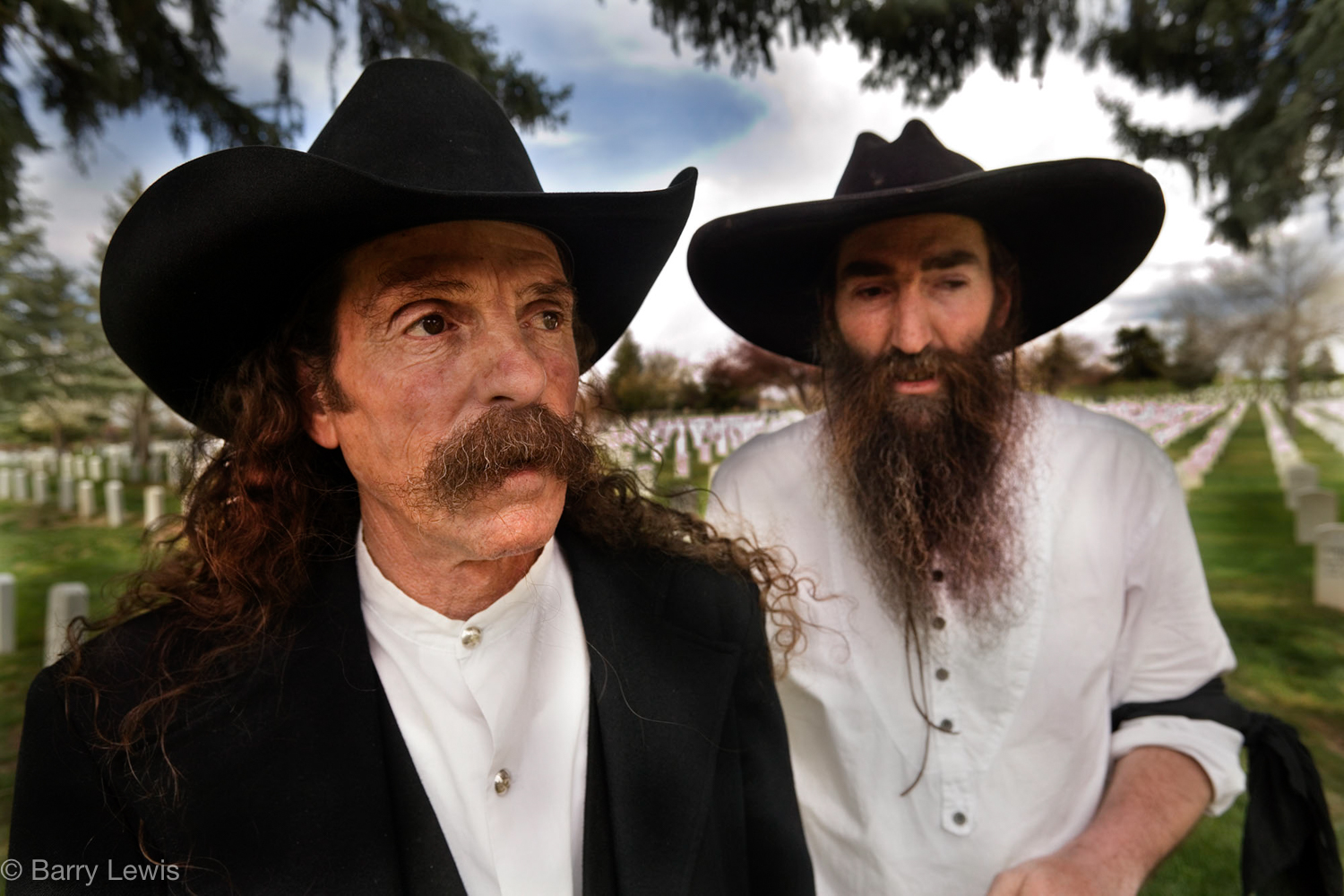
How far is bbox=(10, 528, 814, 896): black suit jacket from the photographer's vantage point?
1.23 metres

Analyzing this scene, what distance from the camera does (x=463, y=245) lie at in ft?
4.50

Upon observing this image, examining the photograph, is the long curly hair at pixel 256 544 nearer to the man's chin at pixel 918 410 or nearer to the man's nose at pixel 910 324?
the man's chin at pixel 918 410

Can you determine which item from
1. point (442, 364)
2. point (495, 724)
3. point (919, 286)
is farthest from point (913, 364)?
point (495, 724)

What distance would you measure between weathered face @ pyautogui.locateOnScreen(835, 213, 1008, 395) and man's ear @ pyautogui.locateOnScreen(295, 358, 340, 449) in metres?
1.40

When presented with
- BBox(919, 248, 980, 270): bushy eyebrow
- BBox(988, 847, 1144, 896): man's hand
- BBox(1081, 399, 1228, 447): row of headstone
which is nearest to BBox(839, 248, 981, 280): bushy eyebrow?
BBox(919, 248, 980, 270): bushy eyebrow

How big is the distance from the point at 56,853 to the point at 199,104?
4.48 metres

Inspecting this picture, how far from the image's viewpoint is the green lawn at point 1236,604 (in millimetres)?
3713

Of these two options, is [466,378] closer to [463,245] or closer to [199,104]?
[463,245]

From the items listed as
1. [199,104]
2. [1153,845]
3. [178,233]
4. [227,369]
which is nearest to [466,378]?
[178,233]

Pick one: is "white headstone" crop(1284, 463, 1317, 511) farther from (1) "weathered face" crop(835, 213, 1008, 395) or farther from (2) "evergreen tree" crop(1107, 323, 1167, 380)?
(1) "weathered face" crop(835, 213, 1008, 395)

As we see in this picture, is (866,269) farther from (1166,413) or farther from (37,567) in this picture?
(1166,413)

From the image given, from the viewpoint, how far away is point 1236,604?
6.51 meters

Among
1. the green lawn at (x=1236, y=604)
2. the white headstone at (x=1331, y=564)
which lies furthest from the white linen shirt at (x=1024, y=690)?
the white headstone at (x=1331, y=564)

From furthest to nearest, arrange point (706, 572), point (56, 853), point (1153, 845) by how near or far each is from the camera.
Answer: point (706, 572) < point (1153, 845) < point (56, 853)
